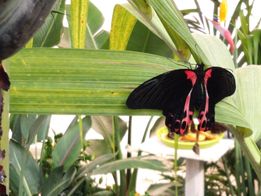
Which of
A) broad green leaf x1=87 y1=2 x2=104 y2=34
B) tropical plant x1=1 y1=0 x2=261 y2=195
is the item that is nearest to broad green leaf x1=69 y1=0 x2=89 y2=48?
tropical plant x1=1 y1=0 x2=261 y2=195

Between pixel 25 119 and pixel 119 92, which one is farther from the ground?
pixel 119 92

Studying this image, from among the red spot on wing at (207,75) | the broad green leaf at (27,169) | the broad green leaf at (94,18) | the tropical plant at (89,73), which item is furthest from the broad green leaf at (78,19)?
the broad green leaf at (94,18)

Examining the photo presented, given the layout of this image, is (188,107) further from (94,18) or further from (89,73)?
(94,18)

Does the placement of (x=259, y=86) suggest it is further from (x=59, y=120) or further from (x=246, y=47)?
(x=59, y=120)

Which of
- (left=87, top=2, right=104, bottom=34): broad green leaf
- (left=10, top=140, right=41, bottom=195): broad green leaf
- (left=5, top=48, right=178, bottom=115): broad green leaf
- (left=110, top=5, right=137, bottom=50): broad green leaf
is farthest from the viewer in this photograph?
(left=87, top=2, right=104, bottom=34): broad green leaf

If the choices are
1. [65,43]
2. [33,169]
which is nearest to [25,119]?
[33,169]

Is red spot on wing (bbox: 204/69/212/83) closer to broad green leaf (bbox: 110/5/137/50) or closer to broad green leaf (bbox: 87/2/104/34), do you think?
broad green leaf (bbox: 110/5/137/50)
